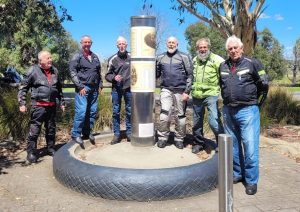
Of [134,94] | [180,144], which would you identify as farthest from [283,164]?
[134,94]

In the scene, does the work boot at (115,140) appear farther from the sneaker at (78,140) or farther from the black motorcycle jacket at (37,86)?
the black motorcycle jacket at (37,86)

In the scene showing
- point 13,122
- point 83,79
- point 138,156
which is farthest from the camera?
point 13,122

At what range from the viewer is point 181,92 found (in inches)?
259

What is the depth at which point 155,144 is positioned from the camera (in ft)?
22.7

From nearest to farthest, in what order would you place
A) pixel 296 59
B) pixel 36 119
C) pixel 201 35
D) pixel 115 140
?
pixel 36 119 < pixel 115 140 < pixel 201 35 < pixel 296 59

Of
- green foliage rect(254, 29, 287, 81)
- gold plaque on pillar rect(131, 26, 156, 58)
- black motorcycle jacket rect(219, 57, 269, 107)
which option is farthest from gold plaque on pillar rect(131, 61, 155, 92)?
green foliage rect(254, 29, 287, 81)

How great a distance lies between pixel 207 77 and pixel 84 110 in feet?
7.31

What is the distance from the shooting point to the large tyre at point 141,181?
5098mm

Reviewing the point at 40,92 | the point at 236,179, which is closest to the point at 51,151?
the point at 40,92

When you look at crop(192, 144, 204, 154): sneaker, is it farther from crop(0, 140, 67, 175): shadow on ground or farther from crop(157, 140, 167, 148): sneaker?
crop(0, 140, 67, 175): shadow on ground

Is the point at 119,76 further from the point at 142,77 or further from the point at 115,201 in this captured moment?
the point at 115,201

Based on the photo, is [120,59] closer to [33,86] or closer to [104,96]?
[33,86]

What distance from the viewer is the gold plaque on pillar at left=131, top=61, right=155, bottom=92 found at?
6559mm

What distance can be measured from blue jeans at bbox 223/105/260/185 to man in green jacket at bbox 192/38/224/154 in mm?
819
